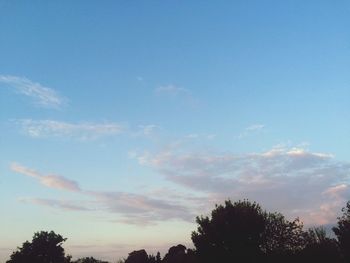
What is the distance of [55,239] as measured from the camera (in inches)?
3167

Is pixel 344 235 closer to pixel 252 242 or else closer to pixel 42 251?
pixel 252 242

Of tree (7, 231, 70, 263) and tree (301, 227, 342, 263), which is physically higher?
tree (7, 231, 70, 263)

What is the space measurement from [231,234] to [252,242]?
314 centimetres

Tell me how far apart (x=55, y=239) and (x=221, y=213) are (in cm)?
4485

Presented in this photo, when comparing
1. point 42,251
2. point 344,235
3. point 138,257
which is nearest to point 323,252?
point 344,235

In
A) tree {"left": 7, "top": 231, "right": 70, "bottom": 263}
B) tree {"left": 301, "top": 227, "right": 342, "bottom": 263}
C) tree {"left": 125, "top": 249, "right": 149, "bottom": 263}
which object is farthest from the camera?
tree {"left": 7, "top": 231, "right": 70, "bottom": 263}

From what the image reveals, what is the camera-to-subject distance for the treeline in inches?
1940

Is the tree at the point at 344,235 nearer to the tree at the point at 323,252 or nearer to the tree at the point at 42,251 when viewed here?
the tree at the point at 323,252

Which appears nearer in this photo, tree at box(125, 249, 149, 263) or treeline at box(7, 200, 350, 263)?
treeline at box(7, 200, 350, 263)

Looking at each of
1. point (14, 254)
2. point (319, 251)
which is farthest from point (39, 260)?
point (319, 251)

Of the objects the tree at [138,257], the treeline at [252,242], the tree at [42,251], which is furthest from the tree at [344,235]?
the tree at [42,251]

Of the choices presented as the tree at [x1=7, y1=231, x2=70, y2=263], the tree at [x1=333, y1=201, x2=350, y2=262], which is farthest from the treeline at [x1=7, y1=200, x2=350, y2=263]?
the tree at [x1=7, y1=231, x2=70, y2=263]

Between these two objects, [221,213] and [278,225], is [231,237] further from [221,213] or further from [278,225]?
[278,225]

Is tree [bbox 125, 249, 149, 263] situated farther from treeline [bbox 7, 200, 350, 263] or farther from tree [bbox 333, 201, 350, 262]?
tree [bbox 333, 201, 350, 262]
